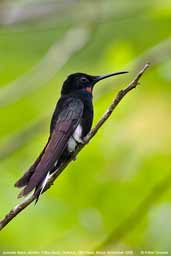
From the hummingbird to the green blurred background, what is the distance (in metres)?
0.28

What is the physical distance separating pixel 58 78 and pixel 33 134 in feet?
7.62

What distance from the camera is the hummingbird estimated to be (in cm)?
302

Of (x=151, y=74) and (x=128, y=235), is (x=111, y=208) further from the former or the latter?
(x=151, y=74)

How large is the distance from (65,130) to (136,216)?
55 centimetres

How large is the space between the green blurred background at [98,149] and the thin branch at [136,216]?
0.01 meters

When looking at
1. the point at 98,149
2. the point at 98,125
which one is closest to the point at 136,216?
the point at 98,125

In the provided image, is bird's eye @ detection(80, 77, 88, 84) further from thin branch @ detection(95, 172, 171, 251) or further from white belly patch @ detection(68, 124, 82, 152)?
thin branch @ detection(95, 172, 171, 251)

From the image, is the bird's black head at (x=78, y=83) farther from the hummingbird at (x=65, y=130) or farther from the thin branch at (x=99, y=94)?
the thin branch at (x=99, y=94)

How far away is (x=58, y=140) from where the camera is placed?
347 cm

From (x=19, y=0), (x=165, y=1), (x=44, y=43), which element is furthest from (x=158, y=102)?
(x=44, y=43)

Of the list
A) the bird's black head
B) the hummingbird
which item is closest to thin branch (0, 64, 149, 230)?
the hummingbird

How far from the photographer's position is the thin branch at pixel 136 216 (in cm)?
366

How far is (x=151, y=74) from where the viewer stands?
510 centimetres

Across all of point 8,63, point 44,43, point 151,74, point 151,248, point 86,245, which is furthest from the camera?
point 44,43
